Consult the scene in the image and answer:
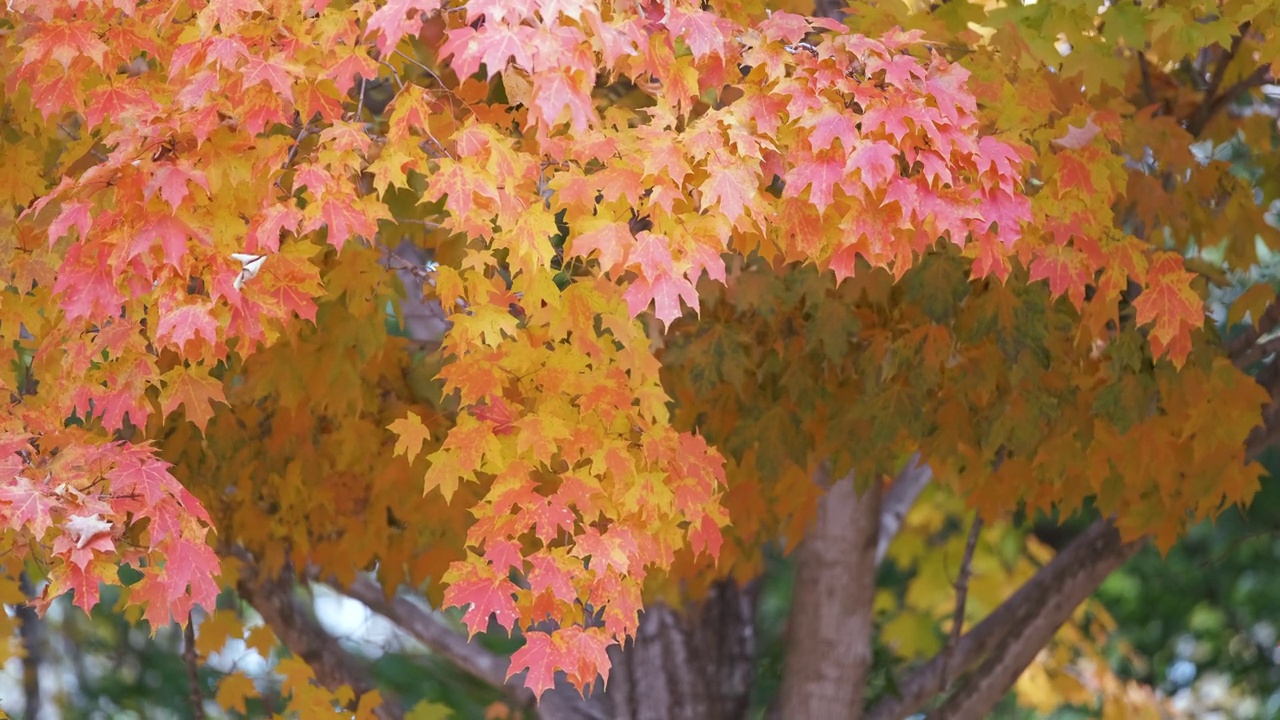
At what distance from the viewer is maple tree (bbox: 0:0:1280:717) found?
3680 millimetres

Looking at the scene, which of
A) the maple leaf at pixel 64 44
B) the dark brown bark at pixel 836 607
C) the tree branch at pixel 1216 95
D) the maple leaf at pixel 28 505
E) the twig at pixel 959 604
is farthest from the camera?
the dark brown bark at pixel 836 607

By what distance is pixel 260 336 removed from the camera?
3.85 m

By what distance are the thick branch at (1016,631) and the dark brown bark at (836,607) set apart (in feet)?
0.88

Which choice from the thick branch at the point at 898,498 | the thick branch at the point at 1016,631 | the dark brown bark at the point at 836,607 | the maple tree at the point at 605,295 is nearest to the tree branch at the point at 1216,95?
the maple tree at the point at 605,295

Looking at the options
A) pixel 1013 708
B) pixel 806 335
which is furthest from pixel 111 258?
pixel 1013 708

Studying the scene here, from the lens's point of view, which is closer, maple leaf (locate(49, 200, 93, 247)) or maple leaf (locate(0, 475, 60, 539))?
maple leaf (locate(0, 475, 60, 539))

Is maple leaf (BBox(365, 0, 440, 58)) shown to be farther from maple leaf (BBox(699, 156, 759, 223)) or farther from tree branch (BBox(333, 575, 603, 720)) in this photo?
→ tree branch (BBox(333, 575, 603, 720))

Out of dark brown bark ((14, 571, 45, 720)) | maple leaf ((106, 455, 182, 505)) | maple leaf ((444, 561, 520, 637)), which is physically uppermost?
maple leaf ((444, 561, 520, 637))

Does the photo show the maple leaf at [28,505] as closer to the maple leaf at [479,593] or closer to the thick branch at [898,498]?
the maple leaf at [479,593]

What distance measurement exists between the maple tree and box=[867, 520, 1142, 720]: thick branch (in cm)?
2

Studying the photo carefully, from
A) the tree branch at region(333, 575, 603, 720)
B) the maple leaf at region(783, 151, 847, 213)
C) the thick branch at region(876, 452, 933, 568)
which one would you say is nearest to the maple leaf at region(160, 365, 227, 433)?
the maple leaf at region(783, 151, 847, 213)

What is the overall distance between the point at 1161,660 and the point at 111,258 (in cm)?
1048

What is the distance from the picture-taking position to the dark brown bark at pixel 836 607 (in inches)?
273

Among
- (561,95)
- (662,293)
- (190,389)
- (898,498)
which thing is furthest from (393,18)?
(898,498)
